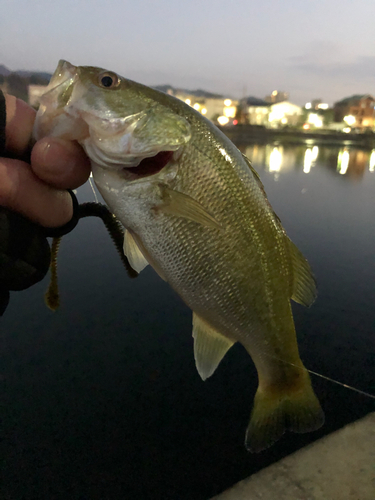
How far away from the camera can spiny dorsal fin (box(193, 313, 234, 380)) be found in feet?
4.57

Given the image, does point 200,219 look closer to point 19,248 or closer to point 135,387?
point 19,248

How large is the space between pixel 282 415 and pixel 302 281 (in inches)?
25.3

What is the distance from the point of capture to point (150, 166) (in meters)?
1.19

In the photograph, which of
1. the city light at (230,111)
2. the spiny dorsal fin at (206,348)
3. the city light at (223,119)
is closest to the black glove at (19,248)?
the spiny dorsal fin at (206,348)

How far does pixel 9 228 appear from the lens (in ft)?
3.55

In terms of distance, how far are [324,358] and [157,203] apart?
2.56m

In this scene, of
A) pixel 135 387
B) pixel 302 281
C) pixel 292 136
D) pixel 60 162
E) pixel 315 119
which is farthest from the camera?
pixel 315 119

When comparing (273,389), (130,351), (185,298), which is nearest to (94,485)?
(130,351)

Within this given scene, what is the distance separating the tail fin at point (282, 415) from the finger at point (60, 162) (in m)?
1.29

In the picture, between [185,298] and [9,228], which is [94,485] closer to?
[185,298]

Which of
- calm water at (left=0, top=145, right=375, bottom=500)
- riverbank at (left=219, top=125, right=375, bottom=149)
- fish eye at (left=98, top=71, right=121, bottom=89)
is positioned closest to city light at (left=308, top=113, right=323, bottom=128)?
riverbank at (left=219, top=125, right=375, bottom=149)

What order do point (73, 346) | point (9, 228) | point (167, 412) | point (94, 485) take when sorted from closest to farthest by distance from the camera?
point (9, 228) → point (94, 485) → point (167, 412) → point (73, 346)

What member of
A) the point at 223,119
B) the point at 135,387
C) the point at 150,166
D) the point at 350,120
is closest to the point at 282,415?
the point at 150,166

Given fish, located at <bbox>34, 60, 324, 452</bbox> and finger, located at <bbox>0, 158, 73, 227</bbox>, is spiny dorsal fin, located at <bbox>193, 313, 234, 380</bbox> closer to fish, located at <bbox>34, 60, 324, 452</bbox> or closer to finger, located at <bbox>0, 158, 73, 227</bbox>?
fish, located at <bbox>34, 60, 324, 452</bbox>
